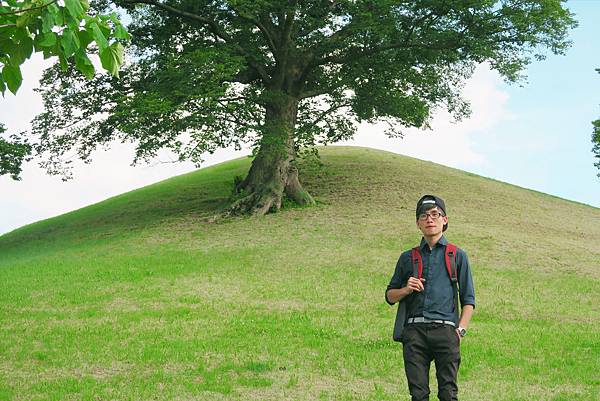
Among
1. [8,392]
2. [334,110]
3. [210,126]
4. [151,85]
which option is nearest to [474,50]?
[334,110]

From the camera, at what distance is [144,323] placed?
53.6 feet

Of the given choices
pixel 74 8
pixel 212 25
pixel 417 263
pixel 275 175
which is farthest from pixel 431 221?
pixel 212 25

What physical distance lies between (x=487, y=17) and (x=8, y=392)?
80.4 feet

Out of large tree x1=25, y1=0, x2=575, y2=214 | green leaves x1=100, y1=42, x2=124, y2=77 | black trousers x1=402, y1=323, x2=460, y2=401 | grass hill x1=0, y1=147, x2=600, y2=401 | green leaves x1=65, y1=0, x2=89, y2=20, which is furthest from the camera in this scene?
large tree x1=25, y1=0, x2=575, y2=214

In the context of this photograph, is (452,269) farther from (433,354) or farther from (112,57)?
(112,57)

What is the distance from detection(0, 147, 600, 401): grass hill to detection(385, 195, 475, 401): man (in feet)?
14.1

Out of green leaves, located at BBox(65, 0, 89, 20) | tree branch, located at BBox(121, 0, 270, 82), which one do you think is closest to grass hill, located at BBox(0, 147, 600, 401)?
green leaves, located at BBox(65, 0, 89, 20)

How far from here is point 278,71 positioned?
3300 centimetres

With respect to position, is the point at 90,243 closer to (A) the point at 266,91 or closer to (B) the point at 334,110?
(A) the point at 266,91

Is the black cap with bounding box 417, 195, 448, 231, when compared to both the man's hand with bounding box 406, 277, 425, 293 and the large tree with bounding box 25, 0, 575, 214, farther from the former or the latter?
the large tree with bounding box 25, 0, 575, 214

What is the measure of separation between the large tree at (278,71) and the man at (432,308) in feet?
70.1

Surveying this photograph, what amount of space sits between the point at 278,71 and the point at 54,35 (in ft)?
89.4

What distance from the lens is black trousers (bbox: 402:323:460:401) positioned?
6.51 metres

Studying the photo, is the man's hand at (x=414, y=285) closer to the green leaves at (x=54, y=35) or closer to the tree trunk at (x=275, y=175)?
the green leaves at (x=54, y=35)
